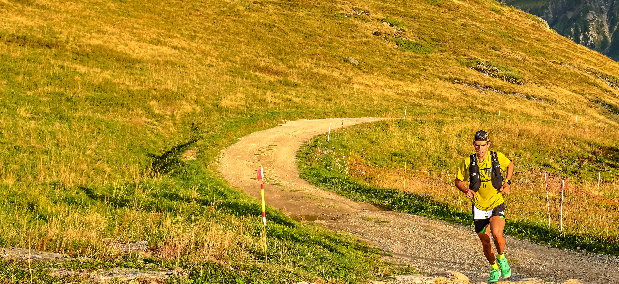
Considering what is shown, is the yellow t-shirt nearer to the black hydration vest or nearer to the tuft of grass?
the black hydration vest

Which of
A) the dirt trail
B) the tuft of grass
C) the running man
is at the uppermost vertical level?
the tuft of grass

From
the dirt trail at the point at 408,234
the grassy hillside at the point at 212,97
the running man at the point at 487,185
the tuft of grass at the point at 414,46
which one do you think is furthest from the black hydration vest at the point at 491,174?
the tuft of grass at the point at 414,46

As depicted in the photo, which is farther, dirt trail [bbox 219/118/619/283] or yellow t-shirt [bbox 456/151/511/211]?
dirt trail [bbox 219/118/619/283]

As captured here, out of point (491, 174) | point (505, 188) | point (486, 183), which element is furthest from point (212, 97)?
point (505, 188)

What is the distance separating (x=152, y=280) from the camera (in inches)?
277

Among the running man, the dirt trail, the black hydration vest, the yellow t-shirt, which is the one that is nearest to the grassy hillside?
the dirt trail

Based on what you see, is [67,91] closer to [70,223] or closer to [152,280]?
[70,223]

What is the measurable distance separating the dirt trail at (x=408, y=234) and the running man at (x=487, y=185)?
3.87ft

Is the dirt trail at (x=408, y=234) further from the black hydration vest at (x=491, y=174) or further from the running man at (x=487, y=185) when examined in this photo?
the black hydration vest at (x=491, y=174)

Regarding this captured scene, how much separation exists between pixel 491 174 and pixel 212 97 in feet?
111

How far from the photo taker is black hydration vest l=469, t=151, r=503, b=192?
26.8ft

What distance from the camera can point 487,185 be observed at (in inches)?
330

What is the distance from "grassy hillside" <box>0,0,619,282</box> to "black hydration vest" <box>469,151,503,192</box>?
3.13 metres

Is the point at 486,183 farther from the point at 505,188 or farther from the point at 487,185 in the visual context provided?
the point at 505,188
